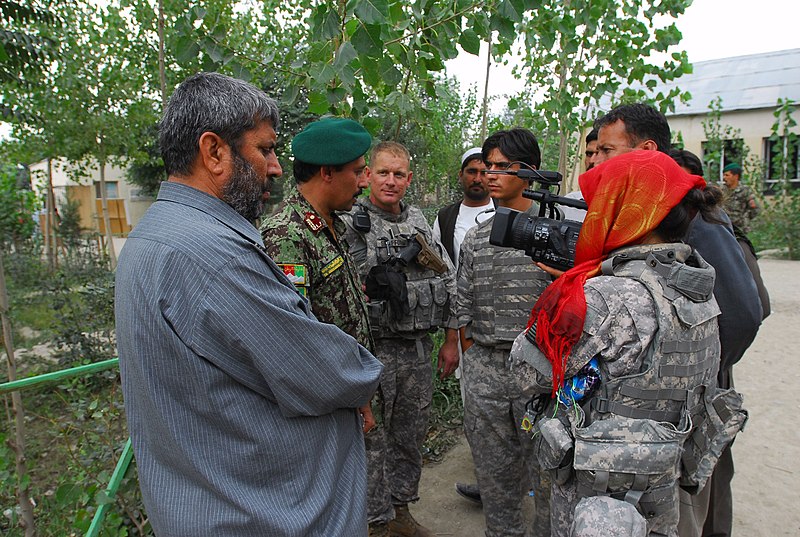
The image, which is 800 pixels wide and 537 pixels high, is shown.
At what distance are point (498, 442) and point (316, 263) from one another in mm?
1285

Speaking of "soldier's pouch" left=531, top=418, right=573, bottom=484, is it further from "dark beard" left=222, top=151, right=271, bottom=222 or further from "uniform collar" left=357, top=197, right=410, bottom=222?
"uniform collar" left=357, top=197, right=410, bottom=222

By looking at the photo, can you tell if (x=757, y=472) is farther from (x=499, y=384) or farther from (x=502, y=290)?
(x=502, y=290)

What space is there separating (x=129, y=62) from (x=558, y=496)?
8.82 meters

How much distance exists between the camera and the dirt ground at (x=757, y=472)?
313 cm

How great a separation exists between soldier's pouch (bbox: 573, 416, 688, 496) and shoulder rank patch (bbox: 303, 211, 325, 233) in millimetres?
1222

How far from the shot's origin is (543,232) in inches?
80.1

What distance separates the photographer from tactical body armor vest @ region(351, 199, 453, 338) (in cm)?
281

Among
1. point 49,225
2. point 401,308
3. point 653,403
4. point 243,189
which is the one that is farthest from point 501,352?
point 49,225

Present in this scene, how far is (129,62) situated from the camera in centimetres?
827

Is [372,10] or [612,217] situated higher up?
[372,10]

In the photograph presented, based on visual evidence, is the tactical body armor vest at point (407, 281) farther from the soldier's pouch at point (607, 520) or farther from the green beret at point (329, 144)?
the soldier's pouch at point (607, 520)

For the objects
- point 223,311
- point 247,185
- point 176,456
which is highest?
point 247,185

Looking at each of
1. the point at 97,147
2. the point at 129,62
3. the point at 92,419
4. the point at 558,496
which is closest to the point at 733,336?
the point at 558,496

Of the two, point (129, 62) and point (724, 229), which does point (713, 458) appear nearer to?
point (724, 229)
